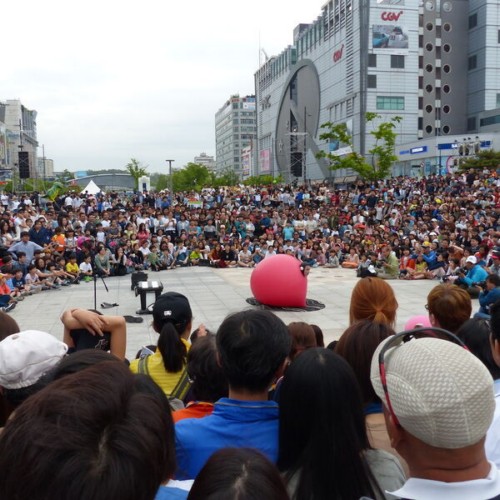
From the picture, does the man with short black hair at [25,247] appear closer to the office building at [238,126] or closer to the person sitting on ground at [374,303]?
the person sitting on ground at [374,303]

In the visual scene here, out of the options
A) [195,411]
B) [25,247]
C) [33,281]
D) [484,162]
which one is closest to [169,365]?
[195,411]

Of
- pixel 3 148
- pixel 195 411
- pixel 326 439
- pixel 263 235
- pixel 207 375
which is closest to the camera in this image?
pixel 326 439

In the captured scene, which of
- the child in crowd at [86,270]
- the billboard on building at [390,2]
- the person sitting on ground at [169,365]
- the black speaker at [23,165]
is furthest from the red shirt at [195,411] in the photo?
the billboard on building at [390,2]

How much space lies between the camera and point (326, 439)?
1.90 m

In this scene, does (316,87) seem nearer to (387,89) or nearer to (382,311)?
(387,89)

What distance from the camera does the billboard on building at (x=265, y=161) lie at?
84812mm

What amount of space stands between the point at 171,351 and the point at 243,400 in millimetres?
1252

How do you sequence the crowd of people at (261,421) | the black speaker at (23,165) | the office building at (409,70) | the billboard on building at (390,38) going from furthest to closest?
the office building at (409,70), the billboard on building at (390,38), the black speaker at (23,165), the crowd of people at (261,421)

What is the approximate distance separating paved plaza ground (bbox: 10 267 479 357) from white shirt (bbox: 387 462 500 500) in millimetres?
7740

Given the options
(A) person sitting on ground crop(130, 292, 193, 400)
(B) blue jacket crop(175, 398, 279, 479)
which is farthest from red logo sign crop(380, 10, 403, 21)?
(B) blue jacket crop(175, 398, 279, 479)

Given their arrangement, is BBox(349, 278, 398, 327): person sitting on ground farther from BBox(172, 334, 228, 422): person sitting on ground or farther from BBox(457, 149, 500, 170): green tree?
BBox(457, 149, 500, 170): green tree

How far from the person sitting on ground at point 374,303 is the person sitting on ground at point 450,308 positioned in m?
0.31

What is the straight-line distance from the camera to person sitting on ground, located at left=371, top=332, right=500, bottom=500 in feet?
4.66

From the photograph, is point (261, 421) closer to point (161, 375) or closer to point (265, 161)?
point (161, 375)
